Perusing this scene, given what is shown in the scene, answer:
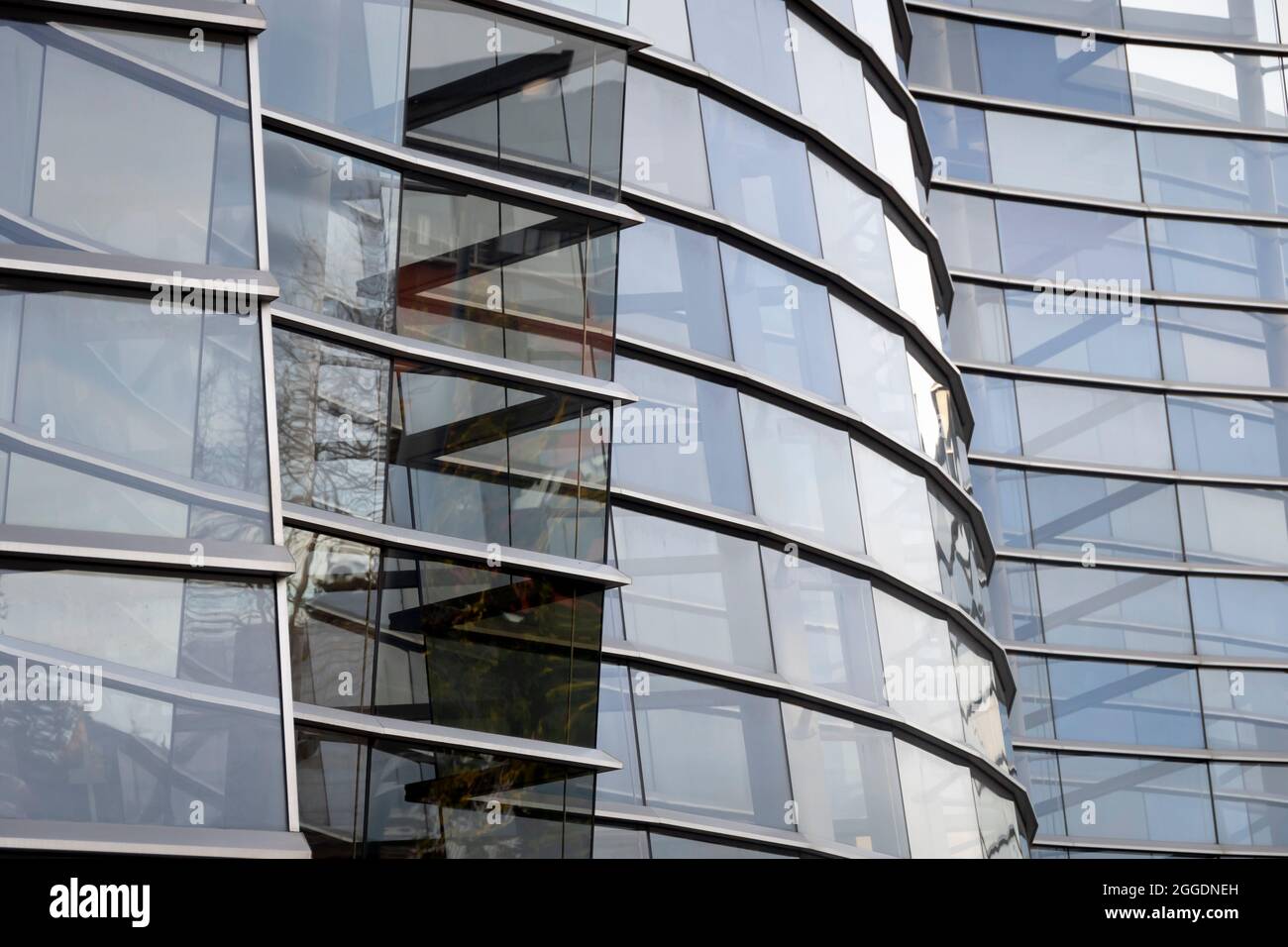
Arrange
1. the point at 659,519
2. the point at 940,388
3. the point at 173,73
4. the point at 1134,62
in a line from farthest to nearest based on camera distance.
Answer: the point at 1134,62
the point at 940,388
the point at 659,519
the point at 173,73

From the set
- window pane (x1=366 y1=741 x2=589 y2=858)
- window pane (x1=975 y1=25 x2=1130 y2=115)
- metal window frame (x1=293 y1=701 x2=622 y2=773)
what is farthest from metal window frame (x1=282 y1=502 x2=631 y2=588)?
window pane (x1=975 y1=25 x2=1130 y2=115)

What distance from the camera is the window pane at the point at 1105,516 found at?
1137 inches

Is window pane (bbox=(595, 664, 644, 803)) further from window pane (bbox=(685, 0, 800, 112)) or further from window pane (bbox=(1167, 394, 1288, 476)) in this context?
window pane (bbox=(1167, 394, 1288, 476))

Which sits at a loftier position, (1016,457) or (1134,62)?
(1134,62)

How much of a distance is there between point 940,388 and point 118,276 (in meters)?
13.8

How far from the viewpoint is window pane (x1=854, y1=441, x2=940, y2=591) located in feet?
52.9

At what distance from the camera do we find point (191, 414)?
7074 mm

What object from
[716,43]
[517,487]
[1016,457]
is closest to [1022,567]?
[1016,457]

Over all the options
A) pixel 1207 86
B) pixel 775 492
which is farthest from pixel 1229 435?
pixel 775 492

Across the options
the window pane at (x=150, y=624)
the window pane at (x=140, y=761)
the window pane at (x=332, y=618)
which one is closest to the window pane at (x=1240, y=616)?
the window pane at (x=332, y=618)

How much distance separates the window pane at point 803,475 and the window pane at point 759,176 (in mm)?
1914

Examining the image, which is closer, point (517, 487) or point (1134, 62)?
point (517, 487)

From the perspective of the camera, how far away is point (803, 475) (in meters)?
15.1
